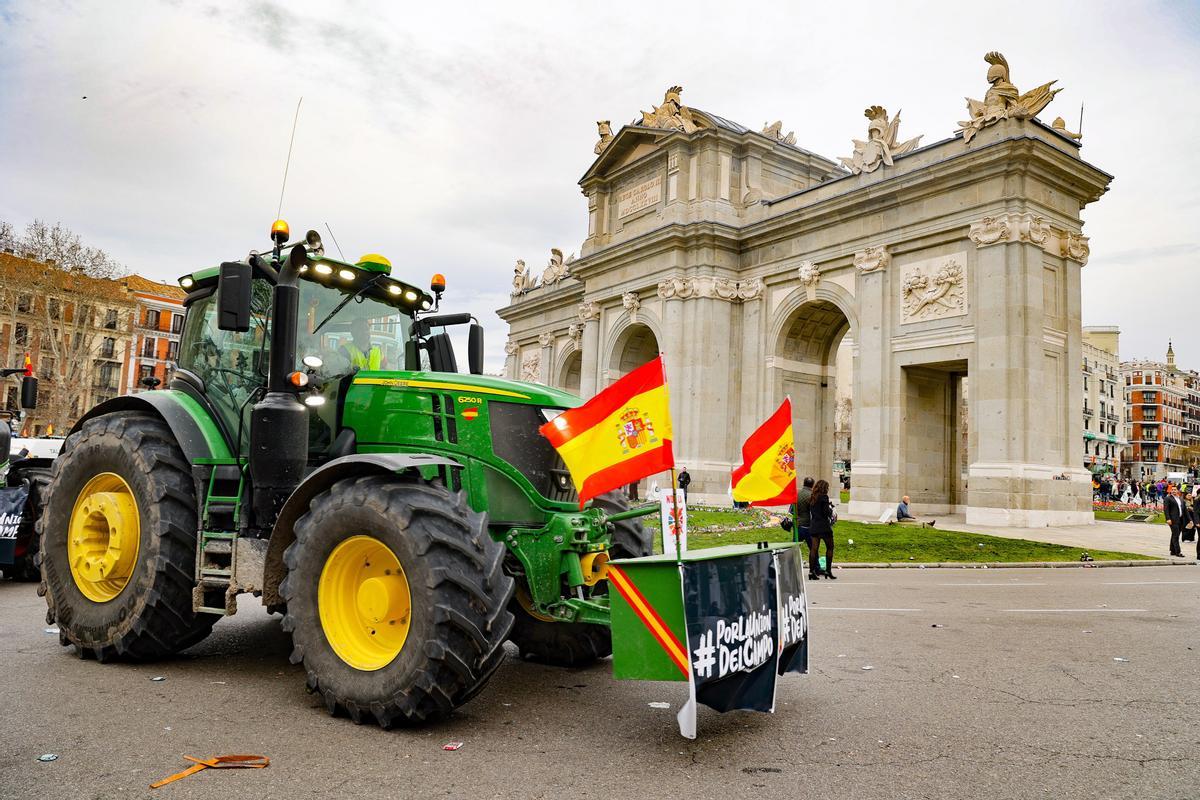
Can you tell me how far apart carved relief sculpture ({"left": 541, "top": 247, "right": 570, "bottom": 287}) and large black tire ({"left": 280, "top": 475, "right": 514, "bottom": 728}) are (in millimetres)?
38813

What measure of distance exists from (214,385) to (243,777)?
11.5ft

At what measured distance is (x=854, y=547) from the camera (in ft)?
59.0

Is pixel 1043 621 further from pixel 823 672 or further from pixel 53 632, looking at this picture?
pixel 53 632

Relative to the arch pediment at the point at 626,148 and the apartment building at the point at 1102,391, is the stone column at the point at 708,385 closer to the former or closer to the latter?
the arch pediment at the point at 626,148

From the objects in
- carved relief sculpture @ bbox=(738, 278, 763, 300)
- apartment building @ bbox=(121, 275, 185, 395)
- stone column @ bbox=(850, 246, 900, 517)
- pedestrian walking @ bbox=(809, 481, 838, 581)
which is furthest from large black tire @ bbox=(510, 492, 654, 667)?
apartment building @ bbox=(121, 275, 185, 395)

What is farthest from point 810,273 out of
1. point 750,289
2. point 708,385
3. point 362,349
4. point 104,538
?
point 104,538

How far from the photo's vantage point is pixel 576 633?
5.99m

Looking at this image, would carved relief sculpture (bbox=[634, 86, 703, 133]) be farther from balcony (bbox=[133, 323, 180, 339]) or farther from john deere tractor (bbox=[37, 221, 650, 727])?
balcony (bbox=[133, 323, 180, 339])

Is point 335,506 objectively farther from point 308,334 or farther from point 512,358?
point 512,358

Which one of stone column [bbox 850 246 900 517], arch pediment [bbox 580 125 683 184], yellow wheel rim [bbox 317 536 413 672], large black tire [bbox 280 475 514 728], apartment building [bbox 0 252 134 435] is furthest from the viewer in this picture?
apartment building [bbox 0 252 134 435]

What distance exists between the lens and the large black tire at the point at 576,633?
5969 mm

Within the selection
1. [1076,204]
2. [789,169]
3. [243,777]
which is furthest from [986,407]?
[243,777]

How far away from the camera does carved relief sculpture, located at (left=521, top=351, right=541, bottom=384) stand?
44.3m

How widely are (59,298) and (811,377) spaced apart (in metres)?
33.7
